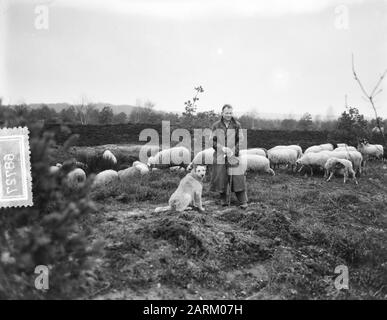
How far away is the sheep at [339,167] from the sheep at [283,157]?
6.33ft

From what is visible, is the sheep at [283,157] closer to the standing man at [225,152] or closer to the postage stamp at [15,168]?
the standing man at [225,152]

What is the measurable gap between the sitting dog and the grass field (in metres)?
0.22

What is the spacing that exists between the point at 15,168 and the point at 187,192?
3870 millimetres

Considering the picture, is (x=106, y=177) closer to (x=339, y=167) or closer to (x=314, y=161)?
(x=314, y=161)

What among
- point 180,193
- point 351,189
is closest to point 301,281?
point 180,193

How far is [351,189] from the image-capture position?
1143 cm

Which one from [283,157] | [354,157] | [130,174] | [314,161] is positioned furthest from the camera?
[283,157]

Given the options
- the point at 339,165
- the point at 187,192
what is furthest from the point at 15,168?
the point at 339,165

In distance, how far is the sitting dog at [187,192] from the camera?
6.97 metres

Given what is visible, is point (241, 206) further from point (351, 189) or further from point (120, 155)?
point (120, 155)

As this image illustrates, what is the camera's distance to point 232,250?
5.88 meters

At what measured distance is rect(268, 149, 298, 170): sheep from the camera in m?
15.1

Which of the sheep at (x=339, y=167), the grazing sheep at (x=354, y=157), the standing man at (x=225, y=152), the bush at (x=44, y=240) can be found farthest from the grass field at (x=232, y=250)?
the grazing sheep at (x=354, y=157)
